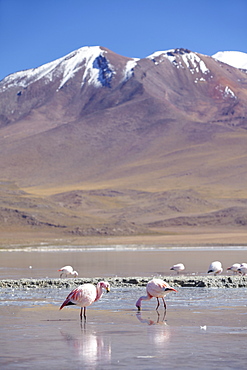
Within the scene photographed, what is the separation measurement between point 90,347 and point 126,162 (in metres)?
130

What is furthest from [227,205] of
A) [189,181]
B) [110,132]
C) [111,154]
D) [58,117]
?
[58,117]

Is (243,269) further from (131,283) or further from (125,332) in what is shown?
(125,332)

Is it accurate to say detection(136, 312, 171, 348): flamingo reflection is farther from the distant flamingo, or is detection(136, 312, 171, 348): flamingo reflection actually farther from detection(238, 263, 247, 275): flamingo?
detection(238, 263, 247, 275): flamingo

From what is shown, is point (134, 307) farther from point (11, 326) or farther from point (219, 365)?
point (219, 365)

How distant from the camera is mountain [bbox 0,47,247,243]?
75938 millimetres

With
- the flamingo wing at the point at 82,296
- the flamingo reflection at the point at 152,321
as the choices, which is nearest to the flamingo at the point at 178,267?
the flamingo reflection at the point at 152,321

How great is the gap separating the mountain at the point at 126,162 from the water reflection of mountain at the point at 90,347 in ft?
166

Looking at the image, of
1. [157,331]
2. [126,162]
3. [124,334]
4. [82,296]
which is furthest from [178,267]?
[126,162]

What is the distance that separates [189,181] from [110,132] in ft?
157

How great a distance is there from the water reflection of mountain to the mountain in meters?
50.7

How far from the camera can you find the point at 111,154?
481ft

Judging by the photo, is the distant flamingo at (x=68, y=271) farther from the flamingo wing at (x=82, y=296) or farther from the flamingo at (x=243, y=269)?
the flamingo wing at (x=82, y=296)

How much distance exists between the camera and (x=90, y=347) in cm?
970

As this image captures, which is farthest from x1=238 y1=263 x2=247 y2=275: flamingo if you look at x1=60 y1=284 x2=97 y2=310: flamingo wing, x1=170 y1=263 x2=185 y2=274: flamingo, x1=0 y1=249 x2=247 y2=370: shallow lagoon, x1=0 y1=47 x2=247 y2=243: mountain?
x1=0 y1=47 x2=247 y2=243: mountain
